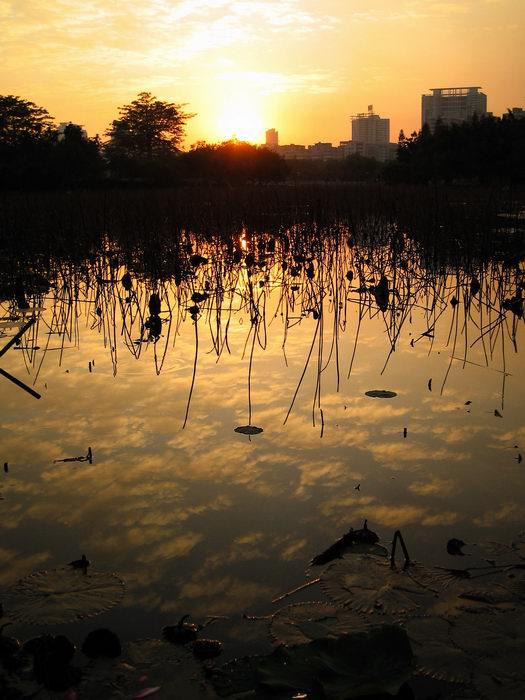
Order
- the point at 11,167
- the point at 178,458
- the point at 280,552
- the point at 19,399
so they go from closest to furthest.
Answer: the point at 280,552, the point at 178,458, the point at 19,399, the point at 11,167

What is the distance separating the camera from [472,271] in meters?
5.92

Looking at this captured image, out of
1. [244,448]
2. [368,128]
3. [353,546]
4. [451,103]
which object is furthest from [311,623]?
[368,128]

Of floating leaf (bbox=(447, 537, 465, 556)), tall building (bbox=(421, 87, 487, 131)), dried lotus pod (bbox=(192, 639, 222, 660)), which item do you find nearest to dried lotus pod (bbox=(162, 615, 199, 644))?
dried lotus pod (bbox=(192, 639, 222, 660))

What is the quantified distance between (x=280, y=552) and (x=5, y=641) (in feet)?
2.32

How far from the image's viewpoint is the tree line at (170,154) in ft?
71.6

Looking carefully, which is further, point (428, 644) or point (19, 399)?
point (19, 399)

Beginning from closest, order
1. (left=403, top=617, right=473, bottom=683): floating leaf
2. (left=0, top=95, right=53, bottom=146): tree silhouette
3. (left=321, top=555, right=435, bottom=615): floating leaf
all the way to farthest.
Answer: (left=403, top=617, right=473, bottom=683): floating leaf, (left=321, top=555, right=435, bottom=615): floating leaf, (left=0, top=95, right=53, bottom=146): tree silhouette

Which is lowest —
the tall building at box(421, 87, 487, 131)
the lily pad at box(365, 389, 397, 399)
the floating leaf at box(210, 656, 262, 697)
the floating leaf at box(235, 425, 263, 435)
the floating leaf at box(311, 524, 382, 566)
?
the floating leaf at box(210, 656, 262, 697)

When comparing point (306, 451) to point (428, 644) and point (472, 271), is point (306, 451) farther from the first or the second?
point (472, 271)

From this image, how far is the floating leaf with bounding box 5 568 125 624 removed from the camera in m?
1.55

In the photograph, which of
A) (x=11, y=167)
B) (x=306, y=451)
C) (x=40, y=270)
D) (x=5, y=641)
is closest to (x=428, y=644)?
(x=5, y=641)

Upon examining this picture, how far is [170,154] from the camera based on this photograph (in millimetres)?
41375

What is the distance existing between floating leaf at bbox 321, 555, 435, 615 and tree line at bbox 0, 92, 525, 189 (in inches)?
685

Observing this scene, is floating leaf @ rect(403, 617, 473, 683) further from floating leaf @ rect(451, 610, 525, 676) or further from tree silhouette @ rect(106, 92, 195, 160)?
tree silhouette @ rect(106, 92, 195, 160)
